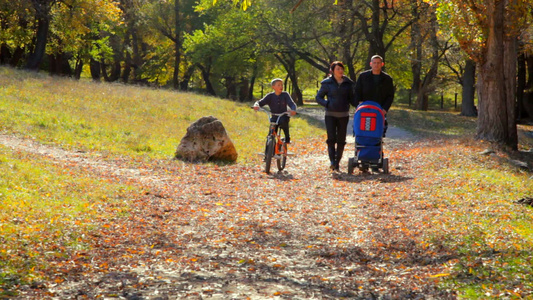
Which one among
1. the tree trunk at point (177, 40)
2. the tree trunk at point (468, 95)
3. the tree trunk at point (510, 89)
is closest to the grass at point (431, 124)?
the tree trunk at point (468, 95)

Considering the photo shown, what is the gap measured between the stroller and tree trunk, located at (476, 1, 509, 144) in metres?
5.34

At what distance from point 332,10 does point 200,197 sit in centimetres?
2203

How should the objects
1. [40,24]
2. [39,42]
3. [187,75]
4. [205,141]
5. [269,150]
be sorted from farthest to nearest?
[187,75] < [39,42] < [40,24] < [205,141] < [269,150]

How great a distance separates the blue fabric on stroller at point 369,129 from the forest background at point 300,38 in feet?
14.2

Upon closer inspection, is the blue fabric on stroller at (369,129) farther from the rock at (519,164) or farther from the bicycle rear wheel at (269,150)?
the rock at (519,164)

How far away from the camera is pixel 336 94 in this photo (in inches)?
492

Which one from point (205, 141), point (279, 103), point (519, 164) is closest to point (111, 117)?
point (205, 141)

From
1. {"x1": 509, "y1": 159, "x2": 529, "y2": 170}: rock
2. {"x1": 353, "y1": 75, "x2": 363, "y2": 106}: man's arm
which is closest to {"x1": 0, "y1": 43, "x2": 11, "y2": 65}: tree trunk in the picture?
{"x1": 353, "y1": 75, "x2": 363, "y2": 106}: man's arm

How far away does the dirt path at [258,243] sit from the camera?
17.5 feet

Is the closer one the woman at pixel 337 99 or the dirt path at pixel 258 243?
the dirt path at pixel 258 243

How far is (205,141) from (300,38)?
22.4 metres

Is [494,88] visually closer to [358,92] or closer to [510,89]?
[510,89]

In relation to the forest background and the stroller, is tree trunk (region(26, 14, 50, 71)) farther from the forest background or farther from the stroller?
the stroller

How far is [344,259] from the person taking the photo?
652 centimetres
